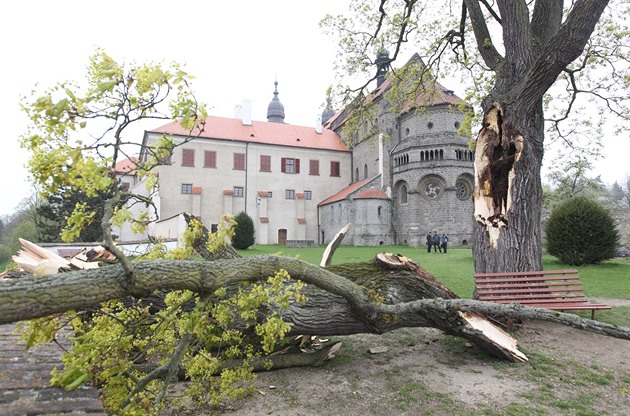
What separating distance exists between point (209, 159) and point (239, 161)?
3.10 meters

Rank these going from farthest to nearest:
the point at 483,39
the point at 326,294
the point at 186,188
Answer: the point at 186,188
the point at 483,39
the point at 326,294

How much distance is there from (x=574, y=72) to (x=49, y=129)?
1139 centimetres

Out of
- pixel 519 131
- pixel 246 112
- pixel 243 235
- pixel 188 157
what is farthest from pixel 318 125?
pixel 519 131

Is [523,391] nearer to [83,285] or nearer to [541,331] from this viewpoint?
[541,331]

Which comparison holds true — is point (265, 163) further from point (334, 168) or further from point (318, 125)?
point (318, 125)

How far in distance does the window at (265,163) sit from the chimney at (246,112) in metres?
4.80

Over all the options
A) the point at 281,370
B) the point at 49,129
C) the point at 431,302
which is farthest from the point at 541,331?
the point at 49,129

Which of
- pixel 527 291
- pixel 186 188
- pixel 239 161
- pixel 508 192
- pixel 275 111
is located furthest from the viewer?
pixel 275 111

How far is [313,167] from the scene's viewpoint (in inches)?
1722

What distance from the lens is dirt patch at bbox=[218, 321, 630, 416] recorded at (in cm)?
382

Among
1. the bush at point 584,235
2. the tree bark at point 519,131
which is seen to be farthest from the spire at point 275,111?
the tree bark at point 519,131

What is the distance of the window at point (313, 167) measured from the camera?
4356 cm

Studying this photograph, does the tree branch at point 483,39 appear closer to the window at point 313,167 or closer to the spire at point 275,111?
the window at point 313,167

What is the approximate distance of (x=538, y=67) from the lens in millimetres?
6645
